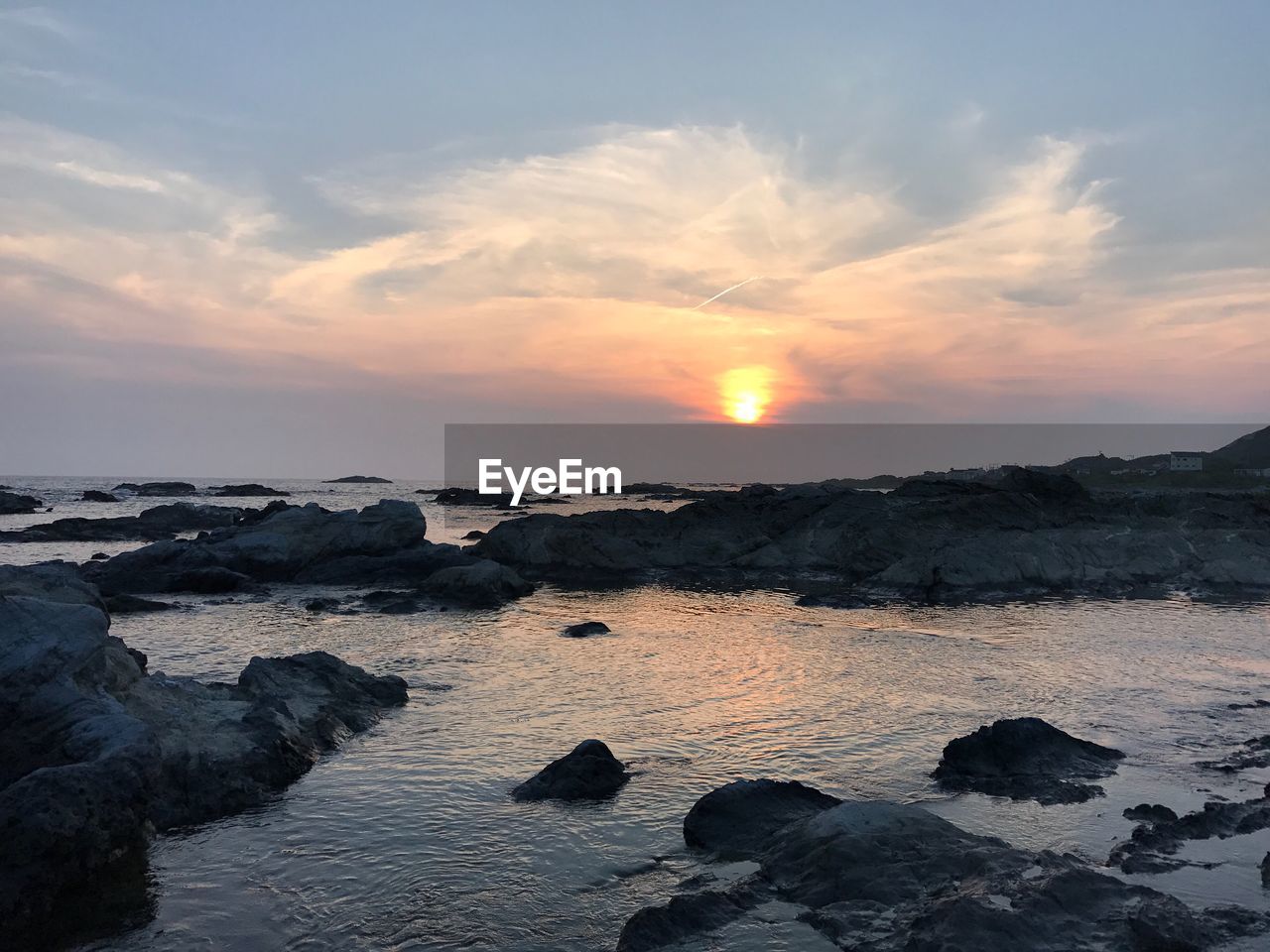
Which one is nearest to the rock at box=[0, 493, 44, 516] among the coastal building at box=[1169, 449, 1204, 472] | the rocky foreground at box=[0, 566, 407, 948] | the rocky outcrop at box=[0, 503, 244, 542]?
the rocky outcrop at box=[0, 503, 244, 542]

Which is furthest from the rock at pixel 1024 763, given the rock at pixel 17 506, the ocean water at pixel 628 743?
the rock at pixel 17 506

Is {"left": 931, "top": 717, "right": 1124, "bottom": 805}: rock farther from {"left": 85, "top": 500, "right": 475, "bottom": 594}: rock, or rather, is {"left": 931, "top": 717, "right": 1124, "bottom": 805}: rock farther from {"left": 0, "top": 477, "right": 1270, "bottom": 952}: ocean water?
{"left": 85, "top": 500, "right": 475, "bottom": 594}: rock

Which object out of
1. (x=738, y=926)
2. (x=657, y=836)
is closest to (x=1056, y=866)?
(x=738, y=926)

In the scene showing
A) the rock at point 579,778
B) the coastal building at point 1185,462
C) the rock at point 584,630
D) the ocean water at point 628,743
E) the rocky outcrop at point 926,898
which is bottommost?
the rock at point 584,630

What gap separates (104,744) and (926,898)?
31.3 feet

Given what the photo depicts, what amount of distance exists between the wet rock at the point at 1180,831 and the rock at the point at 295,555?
33.3 m

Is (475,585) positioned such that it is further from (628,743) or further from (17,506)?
(17,506)

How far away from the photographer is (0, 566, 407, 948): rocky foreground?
29.3 ft

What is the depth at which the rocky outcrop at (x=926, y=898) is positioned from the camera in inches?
292

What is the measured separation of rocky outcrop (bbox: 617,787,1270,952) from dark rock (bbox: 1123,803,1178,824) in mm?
1898

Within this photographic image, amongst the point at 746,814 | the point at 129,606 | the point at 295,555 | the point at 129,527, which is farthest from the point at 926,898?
the point at 129,527

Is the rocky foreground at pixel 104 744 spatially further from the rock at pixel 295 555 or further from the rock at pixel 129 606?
the rock at pixel 295 555

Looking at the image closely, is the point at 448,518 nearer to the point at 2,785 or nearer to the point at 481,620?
the point at 481,620

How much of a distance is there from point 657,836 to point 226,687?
8893 mm
